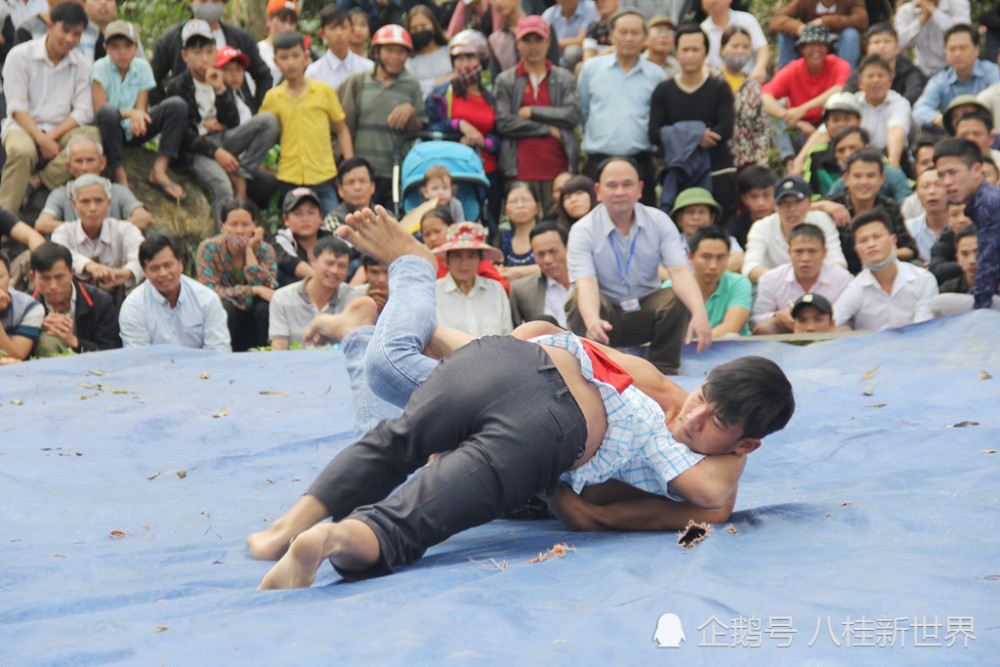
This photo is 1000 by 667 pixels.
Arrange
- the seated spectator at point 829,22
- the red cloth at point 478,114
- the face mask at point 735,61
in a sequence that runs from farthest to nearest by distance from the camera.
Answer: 1. the seated spectator at point 829,22
2. the face mask at point 735,61
3. the red cloth at point 478,114

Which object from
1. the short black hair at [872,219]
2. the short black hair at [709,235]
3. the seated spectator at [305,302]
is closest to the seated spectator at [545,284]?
the short black hair at [709,235]

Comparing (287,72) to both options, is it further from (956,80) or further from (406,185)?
(956,80)

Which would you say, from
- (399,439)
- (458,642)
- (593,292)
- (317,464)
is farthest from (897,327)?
(458,642)

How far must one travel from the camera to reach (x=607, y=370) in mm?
2947

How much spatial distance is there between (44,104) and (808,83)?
5.87 meters

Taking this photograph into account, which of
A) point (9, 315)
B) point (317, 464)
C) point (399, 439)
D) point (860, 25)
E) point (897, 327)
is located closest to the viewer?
point (399, 439)

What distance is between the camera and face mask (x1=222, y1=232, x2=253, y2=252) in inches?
279

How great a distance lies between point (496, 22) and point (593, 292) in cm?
407

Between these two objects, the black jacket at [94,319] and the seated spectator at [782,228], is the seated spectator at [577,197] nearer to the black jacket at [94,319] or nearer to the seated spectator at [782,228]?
the seated spectator at [782,228]

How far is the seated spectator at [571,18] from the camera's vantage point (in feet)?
30.7

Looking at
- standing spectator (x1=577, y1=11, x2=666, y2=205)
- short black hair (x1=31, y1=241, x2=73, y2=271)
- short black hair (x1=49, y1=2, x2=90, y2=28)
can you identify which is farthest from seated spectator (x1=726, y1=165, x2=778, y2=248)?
short black hair (x1=49, y1=2, x2=90, y2=28)

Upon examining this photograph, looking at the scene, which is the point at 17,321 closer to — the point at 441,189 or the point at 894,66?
the point at 441,189

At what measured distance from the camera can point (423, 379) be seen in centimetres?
305

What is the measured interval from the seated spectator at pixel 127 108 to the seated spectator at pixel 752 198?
13.4 feet
